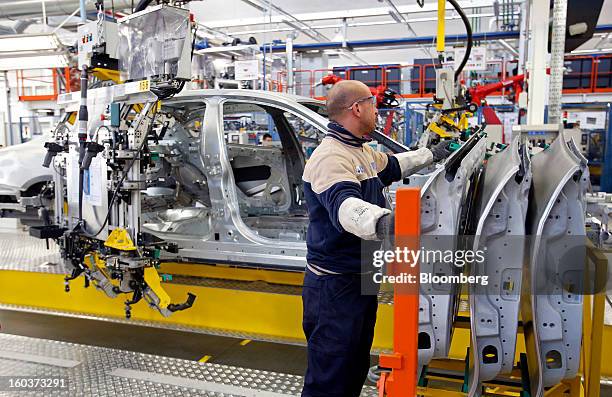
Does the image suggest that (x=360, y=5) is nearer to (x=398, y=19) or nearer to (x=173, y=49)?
(x=398, y=19)

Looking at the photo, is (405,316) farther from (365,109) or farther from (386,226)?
(365,109)

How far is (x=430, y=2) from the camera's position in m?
13.6

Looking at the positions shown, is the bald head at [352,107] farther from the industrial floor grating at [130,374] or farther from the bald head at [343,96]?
the industrial floor grating at [130,374]

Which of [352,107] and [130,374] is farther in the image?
[130,374]

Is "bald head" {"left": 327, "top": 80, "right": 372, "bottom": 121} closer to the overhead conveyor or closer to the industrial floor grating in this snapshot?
the overhead conveyor

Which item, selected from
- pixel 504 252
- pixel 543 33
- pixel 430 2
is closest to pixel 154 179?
pixel 504 252

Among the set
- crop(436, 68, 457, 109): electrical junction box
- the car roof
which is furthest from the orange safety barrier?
the car roof

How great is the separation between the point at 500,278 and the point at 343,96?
98 cm

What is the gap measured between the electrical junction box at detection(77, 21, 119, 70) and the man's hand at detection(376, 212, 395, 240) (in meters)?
2.84

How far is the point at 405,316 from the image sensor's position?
1.75 metres

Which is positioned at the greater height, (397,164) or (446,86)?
(446,86)

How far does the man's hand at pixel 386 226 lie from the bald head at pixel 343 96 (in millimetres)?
693

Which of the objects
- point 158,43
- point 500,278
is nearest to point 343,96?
point 500,278

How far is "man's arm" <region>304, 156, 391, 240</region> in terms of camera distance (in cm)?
183
